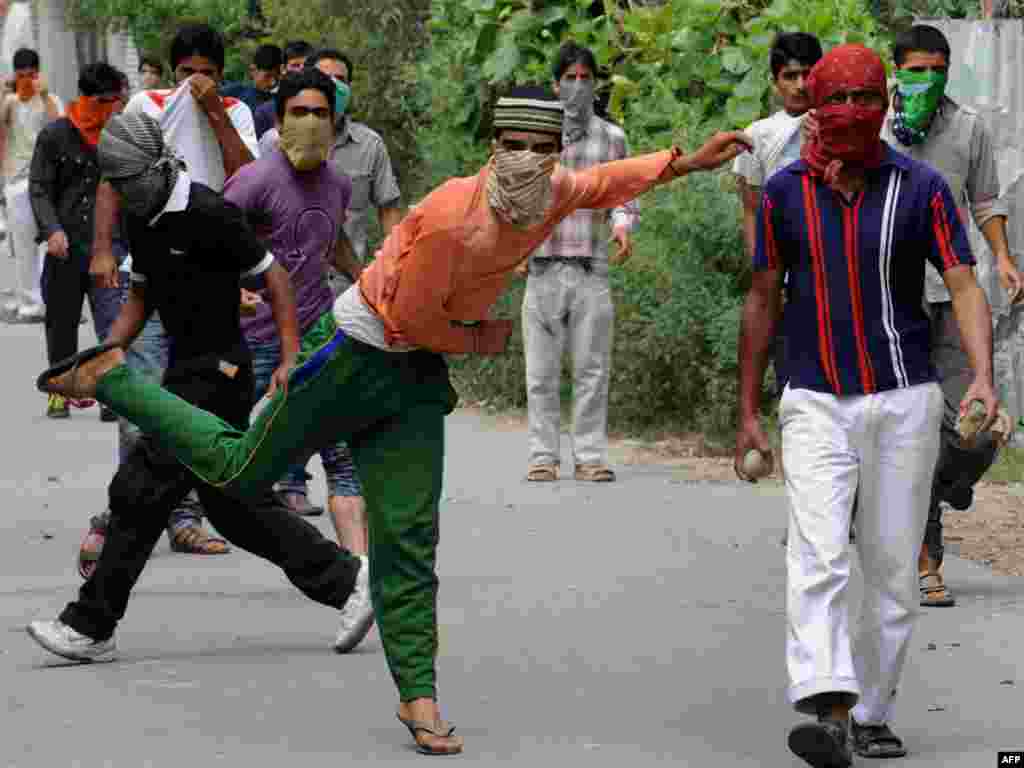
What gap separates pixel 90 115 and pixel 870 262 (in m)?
8.96

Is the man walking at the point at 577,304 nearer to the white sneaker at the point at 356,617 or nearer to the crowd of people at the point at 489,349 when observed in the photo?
the crowd of people at the point at 489,349

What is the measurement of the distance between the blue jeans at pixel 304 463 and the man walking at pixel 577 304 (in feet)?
5.00

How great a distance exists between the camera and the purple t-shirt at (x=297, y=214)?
9234 mm

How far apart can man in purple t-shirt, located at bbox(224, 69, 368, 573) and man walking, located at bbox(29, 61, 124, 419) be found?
205 inches

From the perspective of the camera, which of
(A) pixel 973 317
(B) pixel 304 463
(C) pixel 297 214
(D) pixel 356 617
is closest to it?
(A) pixel 973 317

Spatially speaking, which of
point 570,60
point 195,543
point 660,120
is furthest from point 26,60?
point 195,543

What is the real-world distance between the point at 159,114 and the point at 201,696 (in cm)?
366

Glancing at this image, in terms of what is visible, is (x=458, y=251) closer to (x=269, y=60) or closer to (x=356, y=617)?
(x=356, y=617)

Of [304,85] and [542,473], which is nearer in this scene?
[304,85]

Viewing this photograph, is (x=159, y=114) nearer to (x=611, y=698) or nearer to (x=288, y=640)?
(x=288, y=640)

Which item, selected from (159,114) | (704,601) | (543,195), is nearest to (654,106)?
(159,114)

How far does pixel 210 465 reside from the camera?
714 cm

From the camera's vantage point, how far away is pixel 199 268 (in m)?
8.25

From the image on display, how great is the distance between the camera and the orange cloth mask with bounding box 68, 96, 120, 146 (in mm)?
14345
